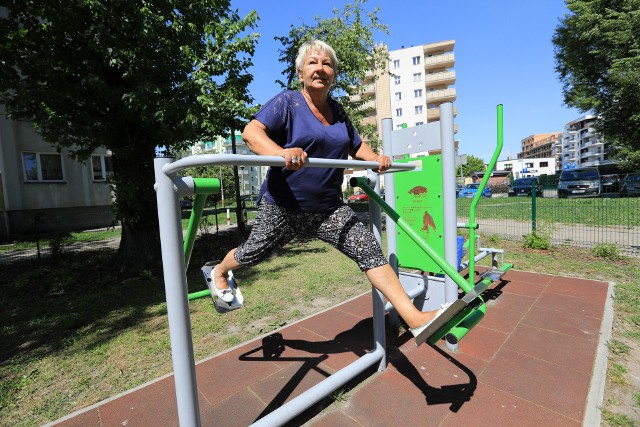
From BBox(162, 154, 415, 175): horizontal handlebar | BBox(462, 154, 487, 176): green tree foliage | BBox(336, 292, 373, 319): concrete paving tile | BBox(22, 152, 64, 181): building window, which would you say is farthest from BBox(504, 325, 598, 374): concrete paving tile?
BBox(462, 154, 487, 176): green tree foliage

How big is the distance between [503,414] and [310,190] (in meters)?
1.54

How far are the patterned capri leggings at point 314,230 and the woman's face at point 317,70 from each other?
0.64m

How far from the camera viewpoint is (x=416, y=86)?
3991 cm

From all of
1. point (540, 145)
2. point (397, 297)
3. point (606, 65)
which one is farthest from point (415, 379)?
point (540, 145)

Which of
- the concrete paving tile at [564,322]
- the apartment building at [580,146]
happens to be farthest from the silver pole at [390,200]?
the apartment building at [580,146]

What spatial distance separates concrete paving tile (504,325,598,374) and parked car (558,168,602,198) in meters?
10.8

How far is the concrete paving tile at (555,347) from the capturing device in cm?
221

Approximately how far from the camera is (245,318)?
3359 millimetres

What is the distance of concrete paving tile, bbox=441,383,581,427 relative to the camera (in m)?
1.69

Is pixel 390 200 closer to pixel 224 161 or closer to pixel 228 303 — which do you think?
pixel 228 303

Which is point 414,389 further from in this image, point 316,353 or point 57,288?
point 57,288

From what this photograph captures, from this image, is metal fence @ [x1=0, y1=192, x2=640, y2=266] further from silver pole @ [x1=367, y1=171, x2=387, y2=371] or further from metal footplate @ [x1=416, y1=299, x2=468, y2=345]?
metal footplate @ [x1=416, y1=299, x2=468, y2=345]

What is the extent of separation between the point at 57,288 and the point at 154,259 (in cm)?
141

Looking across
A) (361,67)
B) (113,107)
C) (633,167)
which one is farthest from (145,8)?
(633,167)
